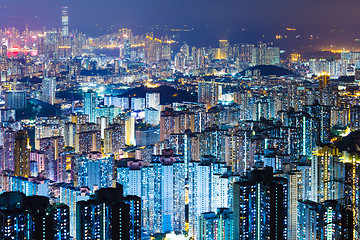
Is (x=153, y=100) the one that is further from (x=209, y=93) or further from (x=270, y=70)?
(x=270, y=70)

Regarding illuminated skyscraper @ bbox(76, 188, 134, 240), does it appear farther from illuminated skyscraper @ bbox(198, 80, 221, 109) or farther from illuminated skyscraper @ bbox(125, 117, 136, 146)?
illuminated skyscraper @ bbox(198, 80, 221, 109)

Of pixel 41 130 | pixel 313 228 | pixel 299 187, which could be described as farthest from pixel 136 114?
pixel 313 228

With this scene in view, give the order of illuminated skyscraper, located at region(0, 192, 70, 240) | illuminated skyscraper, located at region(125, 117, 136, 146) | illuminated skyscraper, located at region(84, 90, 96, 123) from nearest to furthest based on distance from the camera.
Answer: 1. illuminated skyscraper, located at region(0, 192, 70, 240)
2. illuminated skyscraper, located at region(125, 117, 136, 146)
3. illuminated skyscraper, located at region(84, 90, 96, 123)

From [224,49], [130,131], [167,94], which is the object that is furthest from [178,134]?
[224,49]

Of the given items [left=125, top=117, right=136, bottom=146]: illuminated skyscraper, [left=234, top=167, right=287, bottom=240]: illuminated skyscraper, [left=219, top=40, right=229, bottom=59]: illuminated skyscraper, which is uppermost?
[left=219, top=40, right=229, bottom=59]: illuminated skyscraper

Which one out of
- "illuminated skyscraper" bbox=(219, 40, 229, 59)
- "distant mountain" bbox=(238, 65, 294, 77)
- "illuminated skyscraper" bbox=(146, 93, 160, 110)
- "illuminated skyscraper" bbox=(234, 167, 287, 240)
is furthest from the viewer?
"illuminated skyscraper" bbox=(219, 40, 229, 59)

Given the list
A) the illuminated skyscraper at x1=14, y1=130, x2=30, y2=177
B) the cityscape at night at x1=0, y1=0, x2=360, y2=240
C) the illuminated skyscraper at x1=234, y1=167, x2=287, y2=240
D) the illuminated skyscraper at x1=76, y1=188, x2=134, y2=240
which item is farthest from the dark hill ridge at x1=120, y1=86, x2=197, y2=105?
the illuminated skyscraper at x1=76, y1=188, x2=134, y2=240

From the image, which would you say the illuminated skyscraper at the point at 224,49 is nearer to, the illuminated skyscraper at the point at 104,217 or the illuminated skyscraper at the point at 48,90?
the illuminated skyscraper at the point at 48,90
